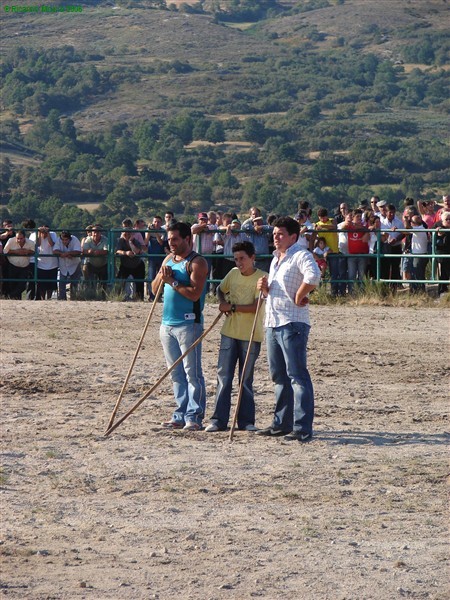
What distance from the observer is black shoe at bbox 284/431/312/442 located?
9.82 meters

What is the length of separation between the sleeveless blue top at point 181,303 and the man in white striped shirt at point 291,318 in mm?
626

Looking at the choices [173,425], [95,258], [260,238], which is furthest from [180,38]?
[173,425]

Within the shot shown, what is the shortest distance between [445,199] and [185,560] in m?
14.3

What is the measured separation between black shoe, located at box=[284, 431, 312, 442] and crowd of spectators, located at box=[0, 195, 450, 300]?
977 cm

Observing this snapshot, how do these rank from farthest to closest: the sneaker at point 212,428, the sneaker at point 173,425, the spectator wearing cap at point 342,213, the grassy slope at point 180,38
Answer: the grassy slope at point 180,38
the spectator wearing cap at point 342,213
the sneaker at point 173,425
the sneaker at point 212,428

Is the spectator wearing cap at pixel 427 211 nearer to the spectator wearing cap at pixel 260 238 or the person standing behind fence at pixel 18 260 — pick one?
the spectator wearing cap at pixel 260 238

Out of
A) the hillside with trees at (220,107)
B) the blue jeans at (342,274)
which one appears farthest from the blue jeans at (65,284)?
the hillside with trees at (220,107)

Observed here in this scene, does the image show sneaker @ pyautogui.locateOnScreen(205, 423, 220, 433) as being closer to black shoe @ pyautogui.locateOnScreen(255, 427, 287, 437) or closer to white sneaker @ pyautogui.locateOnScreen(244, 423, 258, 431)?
white sneaker @ pyautogui.locateOnScreen(244, 423, 258, 431)

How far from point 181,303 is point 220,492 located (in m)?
2.31

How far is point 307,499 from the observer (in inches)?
315

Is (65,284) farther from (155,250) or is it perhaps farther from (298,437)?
(298,437)

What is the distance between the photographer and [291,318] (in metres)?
9.70

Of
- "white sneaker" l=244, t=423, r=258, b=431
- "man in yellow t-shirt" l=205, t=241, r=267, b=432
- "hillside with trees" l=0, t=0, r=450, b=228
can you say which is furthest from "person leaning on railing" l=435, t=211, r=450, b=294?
"hillside with trees" l=0, t=0, r=450, b=228

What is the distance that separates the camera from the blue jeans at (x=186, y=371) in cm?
1012
